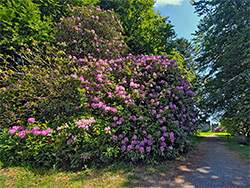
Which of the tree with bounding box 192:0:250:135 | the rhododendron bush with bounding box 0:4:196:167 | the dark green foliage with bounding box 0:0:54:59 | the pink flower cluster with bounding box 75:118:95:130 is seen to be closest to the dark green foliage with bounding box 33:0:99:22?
the dark green foliage with bounding box 0:0:54:59

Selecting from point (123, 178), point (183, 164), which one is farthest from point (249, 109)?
point (123, 178)

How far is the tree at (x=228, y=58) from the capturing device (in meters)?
6.20

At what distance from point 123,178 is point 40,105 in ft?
9.54

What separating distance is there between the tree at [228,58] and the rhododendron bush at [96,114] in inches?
142

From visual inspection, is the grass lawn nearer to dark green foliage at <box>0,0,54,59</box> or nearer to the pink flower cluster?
the pink flower cluster

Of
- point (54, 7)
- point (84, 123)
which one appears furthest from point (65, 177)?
point (54, 7)

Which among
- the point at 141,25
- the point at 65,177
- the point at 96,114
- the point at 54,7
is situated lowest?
the point at 65,177

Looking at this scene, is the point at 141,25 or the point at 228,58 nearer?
the point at 228,58

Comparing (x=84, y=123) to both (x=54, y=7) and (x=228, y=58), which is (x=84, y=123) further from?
(x=228, y=58)

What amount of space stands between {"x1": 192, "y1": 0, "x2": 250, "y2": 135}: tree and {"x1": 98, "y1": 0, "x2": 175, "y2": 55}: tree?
2.55 meters

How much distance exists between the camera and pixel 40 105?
3.83 meters

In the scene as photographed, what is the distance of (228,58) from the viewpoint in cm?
664

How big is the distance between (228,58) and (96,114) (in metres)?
6.85

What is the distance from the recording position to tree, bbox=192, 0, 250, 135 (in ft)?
20.3
